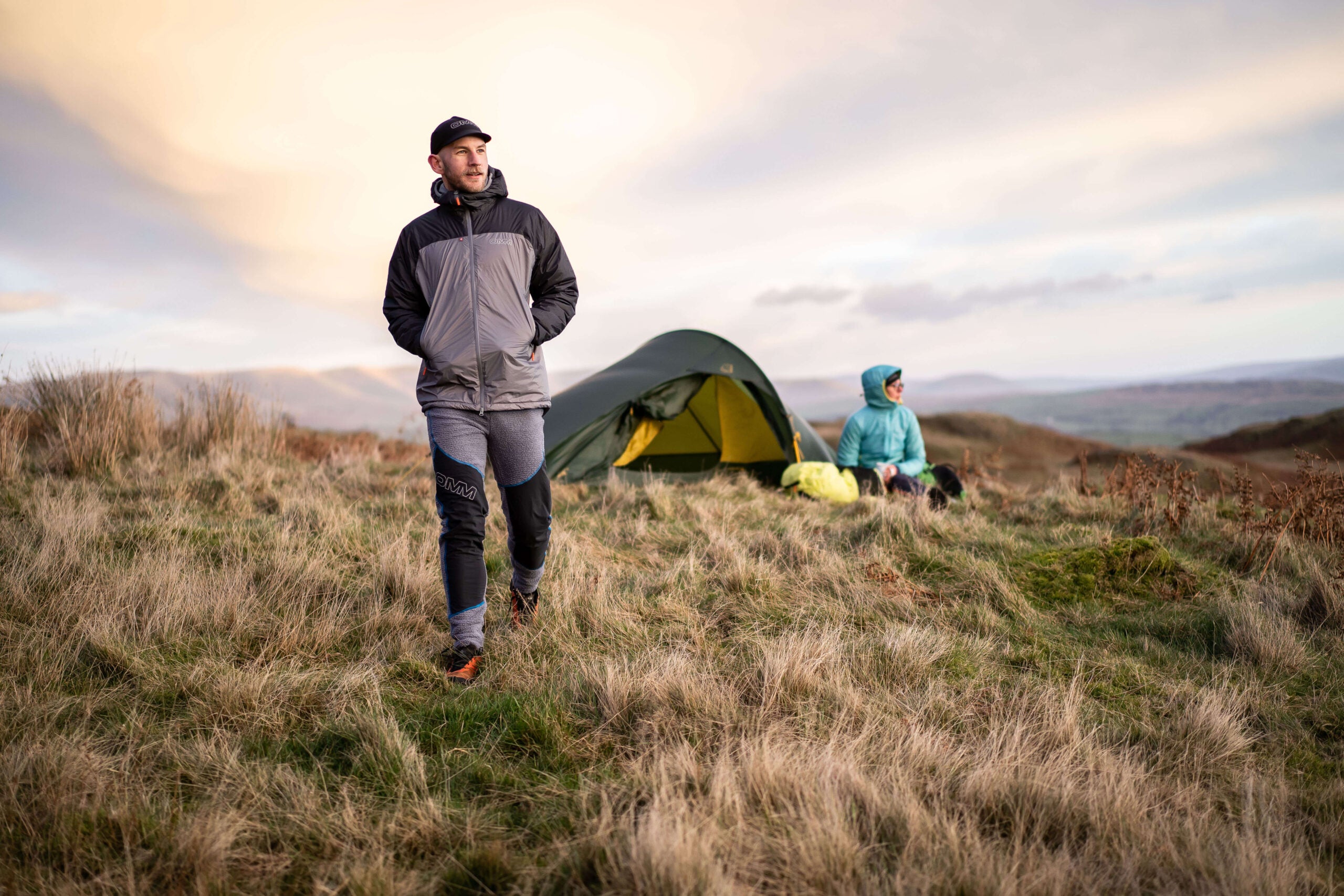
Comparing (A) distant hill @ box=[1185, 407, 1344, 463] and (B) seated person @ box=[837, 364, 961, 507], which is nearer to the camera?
(B) seated person @ box=[837, 364, 961, 507]

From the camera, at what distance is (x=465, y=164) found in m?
2.78

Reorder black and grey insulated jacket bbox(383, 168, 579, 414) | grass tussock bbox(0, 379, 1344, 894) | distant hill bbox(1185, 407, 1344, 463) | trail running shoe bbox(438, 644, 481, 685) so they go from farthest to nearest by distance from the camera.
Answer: distant hill bbox(1185, 407, 1344, 463), black and grey insulated jacket bbox(383, 168, 579, 414), trail running shoe bbox(438, 644, 481, 685), grass tussock bbox(0, 379, 1344, 894)

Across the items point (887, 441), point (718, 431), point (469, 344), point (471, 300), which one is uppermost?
point (471, 300)

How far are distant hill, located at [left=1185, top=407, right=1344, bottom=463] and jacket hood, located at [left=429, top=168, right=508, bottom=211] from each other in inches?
854

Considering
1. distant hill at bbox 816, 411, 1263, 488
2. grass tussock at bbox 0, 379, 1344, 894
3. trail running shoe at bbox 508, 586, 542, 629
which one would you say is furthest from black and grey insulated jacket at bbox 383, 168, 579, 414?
distant hill at bbox 816, 411, 1263, 488

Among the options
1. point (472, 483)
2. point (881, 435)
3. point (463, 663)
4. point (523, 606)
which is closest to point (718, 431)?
point (881, 435)

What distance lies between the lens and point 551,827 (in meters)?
1.81

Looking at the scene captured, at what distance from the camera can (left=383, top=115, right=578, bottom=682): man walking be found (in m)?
2.77

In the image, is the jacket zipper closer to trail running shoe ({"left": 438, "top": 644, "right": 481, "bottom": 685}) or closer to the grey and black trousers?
the grey and black trousers

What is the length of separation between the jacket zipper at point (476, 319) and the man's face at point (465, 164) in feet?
0.65

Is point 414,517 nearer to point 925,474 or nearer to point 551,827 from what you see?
point 551,827

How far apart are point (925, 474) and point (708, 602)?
4289 mm

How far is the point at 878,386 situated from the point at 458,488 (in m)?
4.98

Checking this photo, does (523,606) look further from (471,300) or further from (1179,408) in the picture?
(1179,408)
